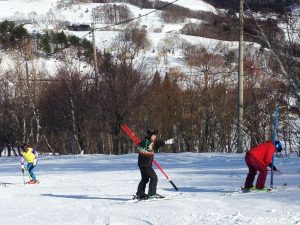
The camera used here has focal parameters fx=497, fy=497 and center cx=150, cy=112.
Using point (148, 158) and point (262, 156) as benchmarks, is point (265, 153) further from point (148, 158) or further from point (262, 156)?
point (148, 158)

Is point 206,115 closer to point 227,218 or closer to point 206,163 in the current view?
point 206,163

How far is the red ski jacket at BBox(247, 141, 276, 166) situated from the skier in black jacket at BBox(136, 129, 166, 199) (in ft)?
6.87

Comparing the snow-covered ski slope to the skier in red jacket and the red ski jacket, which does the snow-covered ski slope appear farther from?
the red ski jacket

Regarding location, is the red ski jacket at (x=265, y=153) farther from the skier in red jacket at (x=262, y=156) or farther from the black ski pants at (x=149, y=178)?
the black ski pants at (x=149, y=178)

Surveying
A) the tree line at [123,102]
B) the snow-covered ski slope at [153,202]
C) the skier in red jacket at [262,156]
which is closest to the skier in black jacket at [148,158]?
the snow-covered ski slope at [153,202]

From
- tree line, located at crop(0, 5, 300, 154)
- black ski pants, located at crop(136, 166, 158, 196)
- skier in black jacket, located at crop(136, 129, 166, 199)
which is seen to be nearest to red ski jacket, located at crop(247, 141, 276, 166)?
skier in black jacket, located at crop(136, 129, 166, 199)

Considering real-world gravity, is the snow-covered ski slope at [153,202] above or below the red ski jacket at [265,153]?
below

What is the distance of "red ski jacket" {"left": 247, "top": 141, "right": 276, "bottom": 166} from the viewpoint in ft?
36.1

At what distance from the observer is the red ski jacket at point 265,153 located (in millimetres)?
11000

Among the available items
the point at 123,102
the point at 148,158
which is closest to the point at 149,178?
the point at 148,158

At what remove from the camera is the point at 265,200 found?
10.3 meters

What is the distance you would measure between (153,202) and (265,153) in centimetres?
274

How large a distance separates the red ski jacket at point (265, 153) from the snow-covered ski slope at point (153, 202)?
0.75 meters

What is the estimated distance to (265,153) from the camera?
11055 mm
